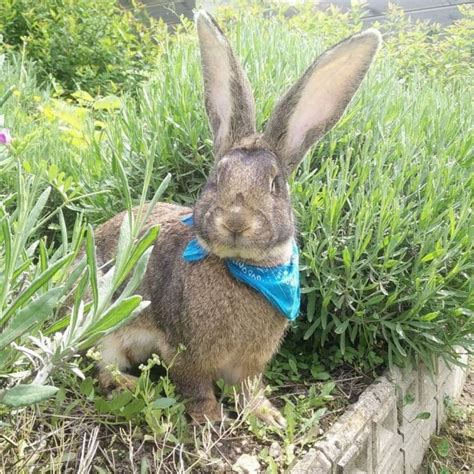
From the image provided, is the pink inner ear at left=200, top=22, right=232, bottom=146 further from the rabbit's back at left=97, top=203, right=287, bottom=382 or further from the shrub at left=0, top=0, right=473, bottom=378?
the rabbit's back at left=97, top=203, right=287, bottom=382

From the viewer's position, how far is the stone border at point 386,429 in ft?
7.06

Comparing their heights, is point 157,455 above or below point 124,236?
below

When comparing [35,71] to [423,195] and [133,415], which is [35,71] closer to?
[423,195]

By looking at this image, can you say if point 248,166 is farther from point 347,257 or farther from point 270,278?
point 347,257

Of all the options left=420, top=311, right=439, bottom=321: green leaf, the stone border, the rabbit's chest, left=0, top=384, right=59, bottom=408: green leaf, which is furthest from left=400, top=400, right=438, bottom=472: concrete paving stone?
left=0, top=384, right=59, bottom=408: green leaf

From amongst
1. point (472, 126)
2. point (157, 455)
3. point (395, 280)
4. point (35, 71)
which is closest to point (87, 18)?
point (35, 71)

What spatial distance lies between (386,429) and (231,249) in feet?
3.97

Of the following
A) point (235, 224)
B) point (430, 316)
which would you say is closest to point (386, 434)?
point (430, 316)

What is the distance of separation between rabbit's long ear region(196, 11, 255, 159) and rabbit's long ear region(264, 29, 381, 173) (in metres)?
0.11

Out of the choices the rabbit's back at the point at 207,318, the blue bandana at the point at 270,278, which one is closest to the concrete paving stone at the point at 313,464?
the rabbit's back at the point at 207,318

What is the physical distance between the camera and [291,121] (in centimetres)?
218

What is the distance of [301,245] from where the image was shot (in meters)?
2.67

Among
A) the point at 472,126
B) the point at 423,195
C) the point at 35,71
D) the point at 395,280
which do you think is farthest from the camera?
the point at 35,71

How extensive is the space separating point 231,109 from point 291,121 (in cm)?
21
